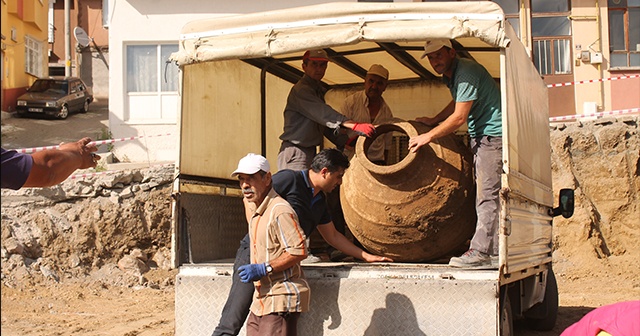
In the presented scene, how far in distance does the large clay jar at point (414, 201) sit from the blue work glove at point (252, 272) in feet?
5.07

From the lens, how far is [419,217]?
228 inches

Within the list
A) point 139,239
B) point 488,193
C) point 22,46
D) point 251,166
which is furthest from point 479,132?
point 22,46

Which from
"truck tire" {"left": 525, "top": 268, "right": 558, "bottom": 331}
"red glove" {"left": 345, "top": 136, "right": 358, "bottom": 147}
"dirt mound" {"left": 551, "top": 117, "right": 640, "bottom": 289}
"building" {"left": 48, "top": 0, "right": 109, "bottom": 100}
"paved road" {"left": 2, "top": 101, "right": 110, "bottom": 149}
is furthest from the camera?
"building" {"left": 48, "top": 0, "right": 109, "bottom": 100}

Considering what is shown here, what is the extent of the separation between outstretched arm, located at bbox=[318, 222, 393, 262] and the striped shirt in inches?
44.0

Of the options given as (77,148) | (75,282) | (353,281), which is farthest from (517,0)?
(77,148)

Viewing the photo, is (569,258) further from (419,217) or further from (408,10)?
(408,10)

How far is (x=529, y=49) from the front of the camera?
21.2m

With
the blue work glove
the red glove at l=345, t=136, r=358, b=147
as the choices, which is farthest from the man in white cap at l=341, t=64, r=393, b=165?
the blue work glove

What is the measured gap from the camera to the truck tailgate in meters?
4.89

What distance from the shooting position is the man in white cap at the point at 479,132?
5520mm

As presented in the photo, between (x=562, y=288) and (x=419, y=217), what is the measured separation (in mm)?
7328

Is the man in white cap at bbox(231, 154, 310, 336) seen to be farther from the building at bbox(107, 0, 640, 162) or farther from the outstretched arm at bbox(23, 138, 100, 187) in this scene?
the building at bbox(107, 0, 640, 162)

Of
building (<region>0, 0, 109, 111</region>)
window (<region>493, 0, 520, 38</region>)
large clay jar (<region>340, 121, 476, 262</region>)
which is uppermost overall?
building (<region>0, 0, 109, 111</region>)

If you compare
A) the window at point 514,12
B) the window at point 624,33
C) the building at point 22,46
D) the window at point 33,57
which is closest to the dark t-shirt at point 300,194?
the window at point 514,12
